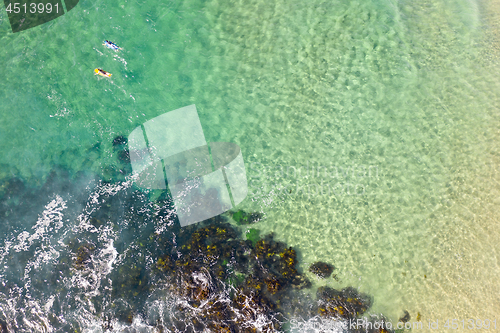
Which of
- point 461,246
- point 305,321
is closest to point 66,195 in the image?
point 305,321

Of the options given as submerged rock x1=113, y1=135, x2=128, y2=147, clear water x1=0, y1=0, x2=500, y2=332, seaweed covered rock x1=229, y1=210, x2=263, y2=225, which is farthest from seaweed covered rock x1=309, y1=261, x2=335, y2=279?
submerged rock x1=113, y1=135, x2=128, y2=147

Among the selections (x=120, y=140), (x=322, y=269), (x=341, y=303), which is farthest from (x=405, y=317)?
(x=120, y=140)

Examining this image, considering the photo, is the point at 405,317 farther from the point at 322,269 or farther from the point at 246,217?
the point at 246,217

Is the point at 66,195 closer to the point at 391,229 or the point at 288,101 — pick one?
the point at 288,101

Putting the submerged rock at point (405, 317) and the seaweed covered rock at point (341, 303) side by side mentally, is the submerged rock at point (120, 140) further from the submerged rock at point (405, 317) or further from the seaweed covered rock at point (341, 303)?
the submerged rock at point (405, 317)

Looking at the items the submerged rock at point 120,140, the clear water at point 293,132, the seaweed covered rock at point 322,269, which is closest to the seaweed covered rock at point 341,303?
the clear water at point 293,132

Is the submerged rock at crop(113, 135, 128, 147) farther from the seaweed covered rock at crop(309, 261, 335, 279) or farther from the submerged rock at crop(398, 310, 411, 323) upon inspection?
the submerged rock at crop(398, 310, 411, 323)
